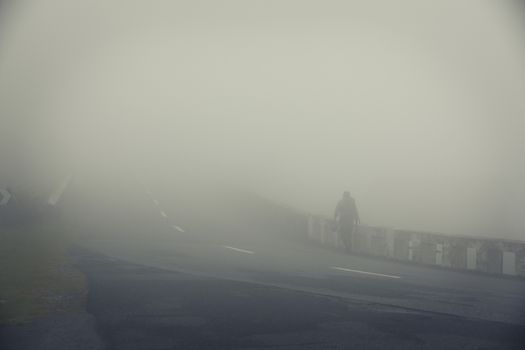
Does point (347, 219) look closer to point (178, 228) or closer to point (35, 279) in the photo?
point (178, 228)

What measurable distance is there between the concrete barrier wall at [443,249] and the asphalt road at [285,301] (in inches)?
41.7

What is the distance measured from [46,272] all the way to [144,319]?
4.48m

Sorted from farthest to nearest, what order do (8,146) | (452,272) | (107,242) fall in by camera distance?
(8,146) → (107,242) → (452,272)

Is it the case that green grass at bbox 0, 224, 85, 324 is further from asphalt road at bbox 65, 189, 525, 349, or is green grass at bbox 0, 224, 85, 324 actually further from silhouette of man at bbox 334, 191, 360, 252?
silhouette of man at bbox 334, 191, 360, 252

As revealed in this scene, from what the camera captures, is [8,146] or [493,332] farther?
[8,146]

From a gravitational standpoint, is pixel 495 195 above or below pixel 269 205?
above

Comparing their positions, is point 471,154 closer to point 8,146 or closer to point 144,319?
point 8,146

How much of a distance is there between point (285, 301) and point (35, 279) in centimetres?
449

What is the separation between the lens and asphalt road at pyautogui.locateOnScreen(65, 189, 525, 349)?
659 cm

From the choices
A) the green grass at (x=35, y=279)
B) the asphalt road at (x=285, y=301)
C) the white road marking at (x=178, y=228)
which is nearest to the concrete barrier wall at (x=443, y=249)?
the asphalt road at (x=285, y=301)

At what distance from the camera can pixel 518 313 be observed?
8.63m

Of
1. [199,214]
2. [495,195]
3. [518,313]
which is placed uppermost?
[495,195]

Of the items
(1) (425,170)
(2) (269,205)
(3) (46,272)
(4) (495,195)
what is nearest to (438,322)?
(3) (46,272)

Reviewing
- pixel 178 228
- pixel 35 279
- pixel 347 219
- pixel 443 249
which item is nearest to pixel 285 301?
pixel 35 279
